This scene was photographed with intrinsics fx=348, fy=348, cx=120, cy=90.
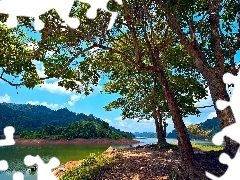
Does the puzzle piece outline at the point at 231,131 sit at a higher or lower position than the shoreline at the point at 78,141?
lower

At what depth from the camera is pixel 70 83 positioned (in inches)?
497

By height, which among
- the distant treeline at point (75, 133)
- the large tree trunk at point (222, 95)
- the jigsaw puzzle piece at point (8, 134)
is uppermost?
the distant treeline at point (75, 133)

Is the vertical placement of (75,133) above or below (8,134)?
above

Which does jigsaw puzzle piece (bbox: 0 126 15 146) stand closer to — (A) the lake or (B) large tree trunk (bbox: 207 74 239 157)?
(B) large tree trunk (bbox: 207 74 239 157)

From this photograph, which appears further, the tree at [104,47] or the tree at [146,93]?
the tree at [146,93]

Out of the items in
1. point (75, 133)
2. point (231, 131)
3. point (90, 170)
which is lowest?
point (90, 170)

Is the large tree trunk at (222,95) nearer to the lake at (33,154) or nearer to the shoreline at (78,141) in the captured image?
the lake at (33,154)

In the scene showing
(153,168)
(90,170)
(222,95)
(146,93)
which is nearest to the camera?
(222,95)

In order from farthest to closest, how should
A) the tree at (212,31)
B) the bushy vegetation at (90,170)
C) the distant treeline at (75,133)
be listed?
1. the distant treeline at (75,133)
2. the bushy vegetation at (90,170)
3. the tree at (212,31)

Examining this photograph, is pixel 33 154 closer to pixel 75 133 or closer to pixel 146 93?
pixel 146 93

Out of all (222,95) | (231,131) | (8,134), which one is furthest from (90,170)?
(231,131)

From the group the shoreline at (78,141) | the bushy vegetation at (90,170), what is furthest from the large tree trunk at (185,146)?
the shoreline at (78,141)

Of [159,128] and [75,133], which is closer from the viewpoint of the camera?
[159,128]

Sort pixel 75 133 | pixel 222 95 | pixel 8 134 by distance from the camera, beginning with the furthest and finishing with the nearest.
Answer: pixel 75 133 < pixel 222 95 < pixel 8 134
